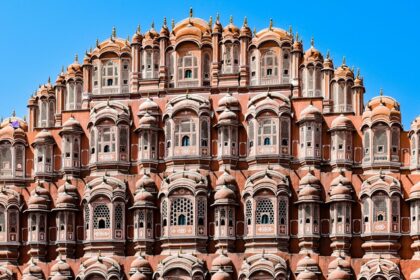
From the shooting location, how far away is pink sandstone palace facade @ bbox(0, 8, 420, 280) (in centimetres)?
5934

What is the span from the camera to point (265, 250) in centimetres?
5959

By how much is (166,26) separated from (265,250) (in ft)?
43.7

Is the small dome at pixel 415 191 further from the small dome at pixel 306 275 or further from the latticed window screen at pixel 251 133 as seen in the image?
the latticed window screen at pixel 251 133

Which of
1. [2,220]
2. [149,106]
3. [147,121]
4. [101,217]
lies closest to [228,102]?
[149,106]

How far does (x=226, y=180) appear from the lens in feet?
198

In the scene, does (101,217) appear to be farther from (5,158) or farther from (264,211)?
(264,211)

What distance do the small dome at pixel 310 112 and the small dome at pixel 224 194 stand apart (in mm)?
5126

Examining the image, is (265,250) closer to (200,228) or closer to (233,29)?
(200,228)

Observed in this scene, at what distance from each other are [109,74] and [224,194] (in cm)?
984

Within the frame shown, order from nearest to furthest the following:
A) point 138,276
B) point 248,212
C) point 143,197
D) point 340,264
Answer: point 340,264
point 138,276
point 248,212
point 143,197

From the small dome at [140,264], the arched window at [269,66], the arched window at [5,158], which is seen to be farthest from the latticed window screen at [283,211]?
the arched window at [5,158]

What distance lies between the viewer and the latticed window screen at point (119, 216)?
61.4 meters

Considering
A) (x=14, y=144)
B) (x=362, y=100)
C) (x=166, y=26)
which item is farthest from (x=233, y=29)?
(x=14, y=144)

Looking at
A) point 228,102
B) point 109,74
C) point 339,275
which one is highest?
point 109,74
